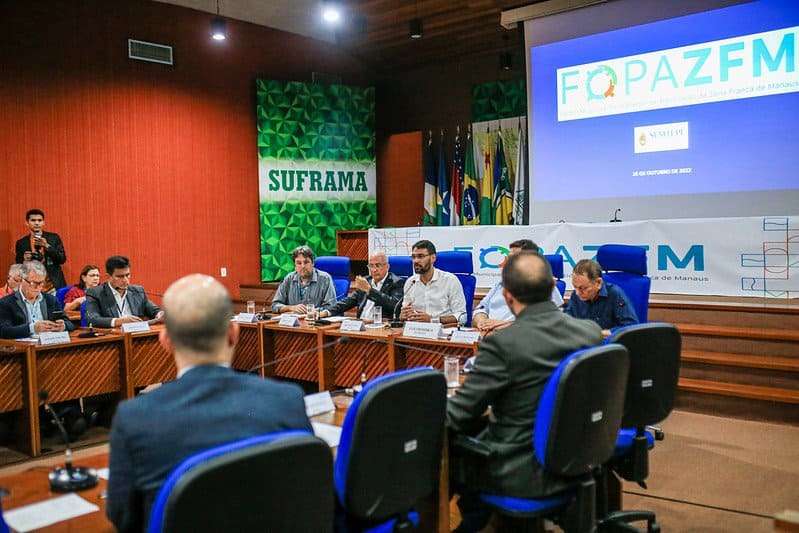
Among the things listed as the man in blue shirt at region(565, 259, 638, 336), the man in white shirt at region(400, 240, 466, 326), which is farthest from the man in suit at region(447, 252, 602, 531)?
the man in white shirt at region(400, 240, 466, 326)

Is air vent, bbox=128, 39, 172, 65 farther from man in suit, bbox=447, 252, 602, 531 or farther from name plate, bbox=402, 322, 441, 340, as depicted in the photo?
man in suit, bbox=447, 252, 602, 531

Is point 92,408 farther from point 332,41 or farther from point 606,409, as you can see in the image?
point 332,41

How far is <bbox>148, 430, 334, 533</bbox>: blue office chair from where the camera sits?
1.20 metres

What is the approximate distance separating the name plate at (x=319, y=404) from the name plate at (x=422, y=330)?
5.06 ft

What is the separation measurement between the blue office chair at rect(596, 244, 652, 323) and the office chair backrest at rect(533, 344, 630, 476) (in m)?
2.03

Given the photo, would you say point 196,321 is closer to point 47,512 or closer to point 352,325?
point 47,512

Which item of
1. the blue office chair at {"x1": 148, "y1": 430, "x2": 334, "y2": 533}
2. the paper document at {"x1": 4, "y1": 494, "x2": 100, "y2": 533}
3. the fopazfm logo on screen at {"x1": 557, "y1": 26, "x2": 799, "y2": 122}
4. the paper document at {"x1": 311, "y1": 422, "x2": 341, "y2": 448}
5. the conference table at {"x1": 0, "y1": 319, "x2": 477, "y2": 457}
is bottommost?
the conference table at {"x1": 0, "y1": 319, "x2": 477, "y2": 457}

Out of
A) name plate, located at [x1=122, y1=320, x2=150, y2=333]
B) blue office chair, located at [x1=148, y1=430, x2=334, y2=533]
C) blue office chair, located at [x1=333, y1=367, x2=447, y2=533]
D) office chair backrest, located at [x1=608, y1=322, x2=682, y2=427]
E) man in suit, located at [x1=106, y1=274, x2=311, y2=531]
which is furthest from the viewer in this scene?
name plate, located at [x1=122, y1=320, x2=150, y2=333]

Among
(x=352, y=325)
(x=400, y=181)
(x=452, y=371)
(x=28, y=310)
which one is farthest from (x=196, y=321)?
(x=400, y=181)

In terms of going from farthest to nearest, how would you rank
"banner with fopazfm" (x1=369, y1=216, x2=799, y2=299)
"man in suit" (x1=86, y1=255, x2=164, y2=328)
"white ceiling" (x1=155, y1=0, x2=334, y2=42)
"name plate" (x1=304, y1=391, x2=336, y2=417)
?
"white ceiling" (x1=155, y1=0, x2=334, y2=42), "banner with fopazfm" (x1=369, y1=216, x2=799, y2=299), "man in suit" (x1=86, y1=255, x2=164, y2=328), "name plate" (x1=304, y1=391, x2=336, y2=417)

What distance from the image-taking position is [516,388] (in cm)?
205

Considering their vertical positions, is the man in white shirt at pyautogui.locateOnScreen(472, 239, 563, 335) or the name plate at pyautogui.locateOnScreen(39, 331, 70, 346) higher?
the man in white shirt at pyautogui.locateOnScreen(472, 239, 563, 335)

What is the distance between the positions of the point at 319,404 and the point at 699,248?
4195mm

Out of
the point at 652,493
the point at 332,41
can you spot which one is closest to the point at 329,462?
the point at 652,493
